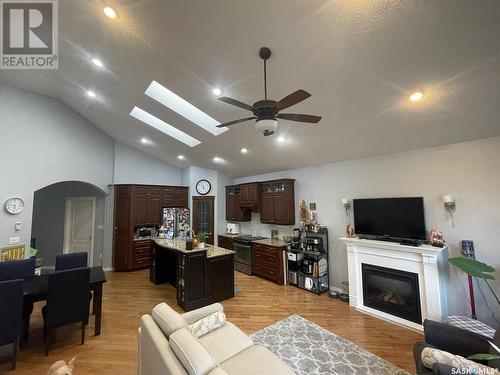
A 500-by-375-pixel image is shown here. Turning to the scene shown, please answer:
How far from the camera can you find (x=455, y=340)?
6.30ft

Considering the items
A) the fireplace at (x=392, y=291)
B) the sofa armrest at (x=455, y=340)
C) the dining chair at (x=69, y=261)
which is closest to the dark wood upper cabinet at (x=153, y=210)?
the dining chair at (x=69, y=261)

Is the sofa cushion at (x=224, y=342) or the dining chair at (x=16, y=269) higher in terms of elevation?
the dining chair at (x=16, y=269)

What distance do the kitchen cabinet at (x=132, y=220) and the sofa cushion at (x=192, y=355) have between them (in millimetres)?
5216

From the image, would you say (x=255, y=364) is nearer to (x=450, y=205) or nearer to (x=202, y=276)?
(x=202, y=276)

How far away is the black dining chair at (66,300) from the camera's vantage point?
2.66 m

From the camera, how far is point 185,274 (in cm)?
376

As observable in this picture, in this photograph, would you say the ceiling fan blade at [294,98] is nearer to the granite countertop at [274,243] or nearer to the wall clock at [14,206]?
the granite countertop at [274,243]

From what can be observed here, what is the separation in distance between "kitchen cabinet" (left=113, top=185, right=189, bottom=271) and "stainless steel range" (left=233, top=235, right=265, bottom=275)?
8.21 feet

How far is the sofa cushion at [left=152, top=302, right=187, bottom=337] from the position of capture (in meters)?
1.82

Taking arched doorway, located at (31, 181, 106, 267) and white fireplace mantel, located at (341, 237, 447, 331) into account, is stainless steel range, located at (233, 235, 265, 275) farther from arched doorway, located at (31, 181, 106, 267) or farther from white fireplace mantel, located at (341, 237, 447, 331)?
arched doorway, located at (31, 181, 106, 267)

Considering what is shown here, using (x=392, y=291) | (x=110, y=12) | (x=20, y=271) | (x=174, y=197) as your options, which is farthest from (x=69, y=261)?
(x=392, y=291)

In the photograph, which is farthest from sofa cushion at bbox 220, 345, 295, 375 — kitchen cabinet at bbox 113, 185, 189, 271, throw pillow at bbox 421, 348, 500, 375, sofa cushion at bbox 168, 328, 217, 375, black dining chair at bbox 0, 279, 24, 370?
kitchen cabinet at bbox 113, 185, 189, 271

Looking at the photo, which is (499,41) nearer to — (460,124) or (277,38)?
(460,124)

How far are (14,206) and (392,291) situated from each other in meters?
6.74
